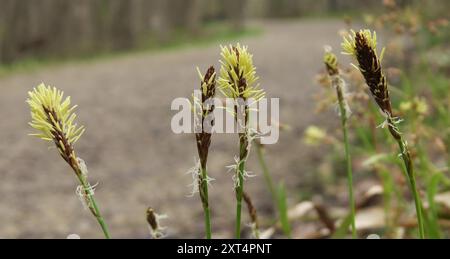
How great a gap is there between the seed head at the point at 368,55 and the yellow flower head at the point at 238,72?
0.33 feet

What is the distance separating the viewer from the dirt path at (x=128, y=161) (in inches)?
164

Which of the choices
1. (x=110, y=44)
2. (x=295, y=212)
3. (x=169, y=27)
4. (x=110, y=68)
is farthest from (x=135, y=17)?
(x=295, y=212)

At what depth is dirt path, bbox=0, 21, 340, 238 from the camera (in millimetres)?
4164

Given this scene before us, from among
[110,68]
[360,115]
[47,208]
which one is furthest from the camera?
[110,68]

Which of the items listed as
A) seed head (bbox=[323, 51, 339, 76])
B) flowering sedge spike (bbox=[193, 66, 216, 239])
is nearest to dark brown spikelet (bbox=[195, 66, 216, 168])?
flowering sedge spike (bbox=[193, 66, 216, 239])

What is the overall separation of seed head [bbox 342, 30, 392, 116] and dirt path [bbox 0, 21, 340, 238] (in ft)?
9.24

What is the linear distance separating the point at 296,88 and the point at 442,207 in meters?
7.62

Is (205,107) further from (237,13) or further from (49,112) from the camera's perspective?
(237,13)

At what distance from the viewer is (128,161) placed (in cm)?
580

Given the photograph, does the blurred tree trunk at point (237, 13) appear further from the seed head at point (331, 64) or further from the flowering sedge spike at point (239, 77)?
the flowering sedge spike at point (239, 77)

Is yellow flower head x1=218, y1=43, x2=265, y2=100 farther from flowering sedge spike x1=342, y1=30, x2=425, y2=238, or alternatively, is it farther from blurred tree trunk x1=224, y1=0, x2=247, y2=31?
blurred tree trunk x1=224, y1=0, x2=247, y2=31

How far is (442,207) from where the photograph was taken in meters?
2.12

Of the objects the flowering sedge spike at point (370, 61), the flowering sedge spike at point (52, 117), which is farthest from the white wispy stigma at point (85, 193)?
the flowering sedge spike at point (370, 61)

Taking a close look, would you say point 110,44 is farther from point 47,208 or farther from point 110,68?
point 47,208
